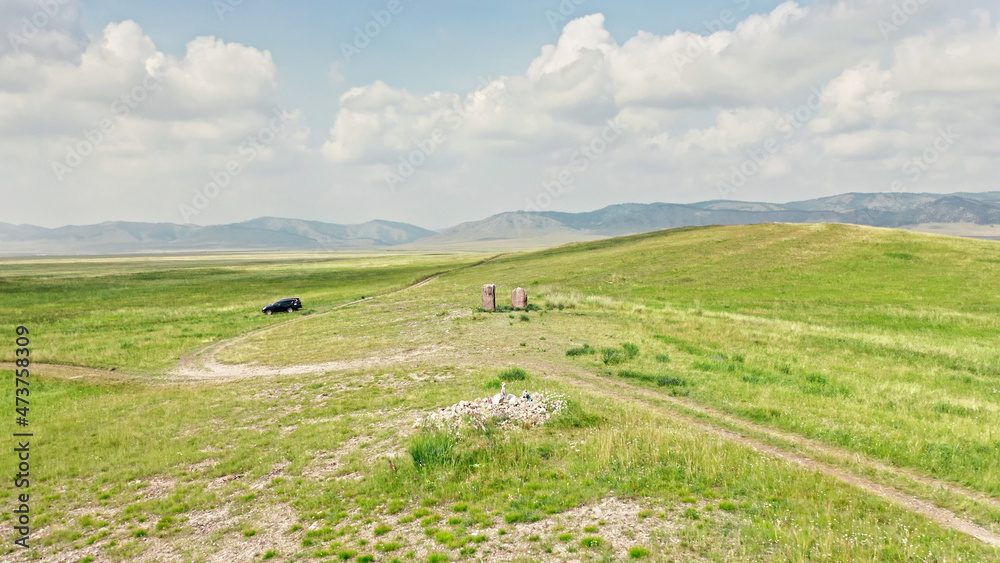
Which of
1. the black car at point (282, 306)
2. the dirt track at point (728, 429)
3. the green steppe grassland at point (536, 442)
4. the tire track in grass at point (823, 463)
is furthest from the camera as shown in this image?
the black car at point (282, 306)

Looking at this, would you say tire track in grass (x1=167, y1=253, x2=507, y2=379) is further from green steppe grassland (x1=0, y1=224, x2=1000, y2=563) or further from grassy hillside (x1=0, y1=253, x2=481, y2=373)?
grassy hillside (x1=0, y1=253, x2=481, y2=373)

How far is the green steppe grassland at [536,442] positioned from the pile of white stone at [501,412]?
1.61 ft

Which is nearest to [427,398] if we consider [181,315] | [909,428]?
[909,428]

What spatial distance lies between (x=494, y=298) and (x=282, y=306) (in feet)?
92.7

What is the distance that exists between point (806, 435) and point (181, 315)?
63.2m

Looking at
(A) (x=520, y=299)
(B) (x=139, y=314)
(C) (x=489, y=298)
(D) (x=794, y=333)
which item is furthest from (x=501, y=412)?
(B) (x=139, y=314)

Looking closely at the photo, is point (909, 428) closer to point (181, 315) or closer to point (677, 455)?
point (677, 455)

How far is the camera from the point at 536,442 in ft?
48.5

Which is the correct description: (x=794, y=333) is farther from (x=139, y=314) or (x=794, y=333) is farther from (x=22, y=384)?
(x=139, y=314)

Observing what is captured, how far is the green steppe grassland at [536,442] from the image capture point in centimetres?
1033

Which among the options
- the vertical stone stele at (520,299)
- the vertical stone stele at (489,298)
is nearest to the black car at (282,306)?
the vertical stone stele at (489,298)

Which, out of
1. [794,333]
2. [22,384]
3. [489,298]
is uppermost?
[489,298]

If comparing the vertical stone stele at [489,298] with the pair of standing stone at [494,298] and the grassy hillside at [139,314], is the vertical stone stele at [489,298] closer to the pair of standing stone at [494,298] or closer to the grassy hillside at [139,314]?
the pair of standing stone at [494,298]

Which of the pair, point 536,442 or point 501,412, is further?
point 501,412
